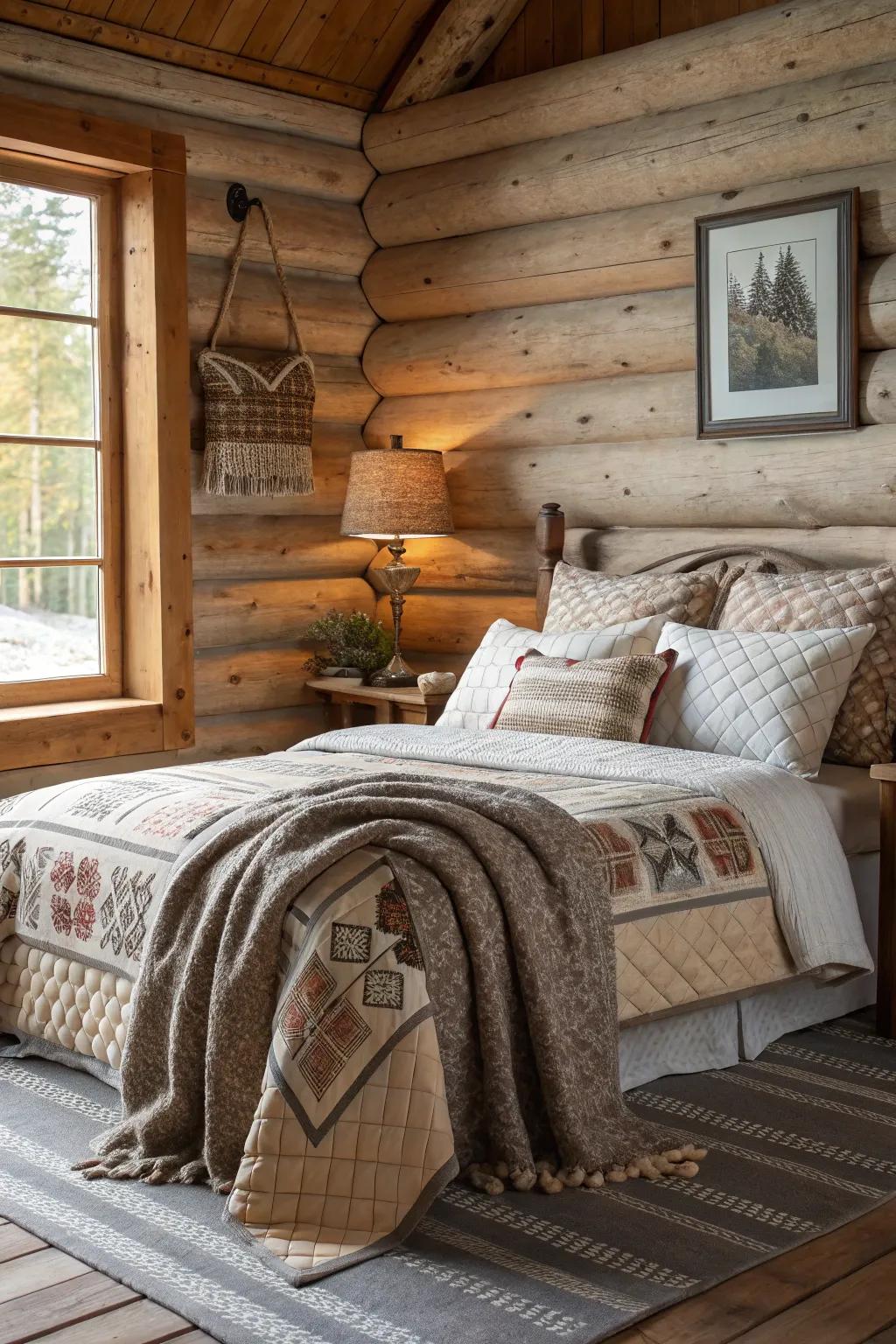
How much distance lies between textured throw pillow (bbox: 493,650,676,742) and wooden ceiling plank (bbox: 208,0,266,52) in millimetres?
2489

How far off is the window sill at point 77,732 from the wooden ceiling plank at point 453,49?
7.94ft

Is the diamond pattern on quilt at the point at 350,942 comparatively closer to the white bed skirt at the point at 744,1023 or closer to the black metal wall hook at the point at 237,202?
the white bed skirt at the point at 744,1023

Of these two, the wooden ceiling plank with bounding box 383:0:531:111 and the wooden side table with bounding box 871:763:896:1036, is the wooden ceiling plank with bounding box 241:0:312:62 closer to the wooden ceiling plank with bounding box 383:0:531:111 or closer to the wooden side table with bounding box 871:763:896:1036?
the wooden ceiling plank with bounding box 383:0:531:111

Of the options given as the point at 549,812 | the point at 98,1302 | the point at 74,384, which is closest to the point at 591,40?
the point at 74,384

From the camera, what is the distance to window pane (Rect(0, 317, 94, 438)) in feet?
15.8

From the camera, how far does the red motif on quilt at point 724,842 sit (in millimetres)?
3367

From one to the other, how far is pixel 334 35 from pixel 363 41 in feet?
0.39

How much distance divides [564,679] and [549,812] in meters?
1.12

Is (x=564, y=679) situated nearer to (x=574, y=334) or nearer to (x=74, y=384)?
(x=574, y=334)

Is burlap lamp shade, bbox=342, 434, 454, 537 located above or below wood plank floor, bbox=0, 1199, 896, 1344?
above

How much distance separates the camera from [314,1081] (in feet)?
8.54

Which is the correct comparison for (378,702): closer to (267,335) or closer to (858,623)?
(267,335)

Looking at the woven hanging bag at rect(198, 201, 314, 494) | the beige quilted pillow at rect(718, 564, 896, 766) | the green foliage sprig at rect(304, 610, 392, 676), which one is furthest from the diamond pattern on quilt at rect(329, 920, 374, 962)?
the green foliage sprig at rect(304, 610, 392, 676)

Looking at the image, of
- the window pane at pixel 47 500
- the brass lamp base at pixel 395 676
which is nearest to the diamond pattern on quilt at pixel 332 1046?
the window pane at pixel 47 500
